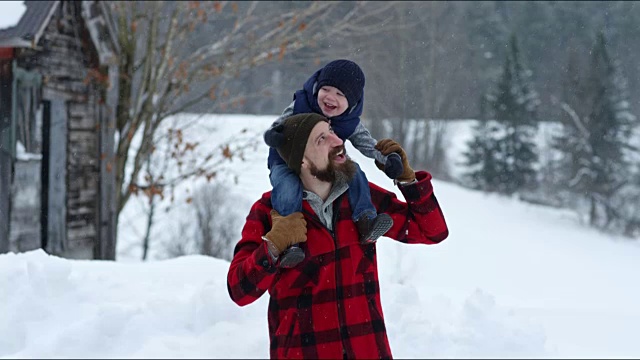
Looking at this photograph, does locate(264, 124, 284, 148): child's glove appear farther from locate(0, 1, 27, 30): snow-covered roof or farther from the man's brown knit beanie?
locate(0, 1, 27, 30): snow-covered roof

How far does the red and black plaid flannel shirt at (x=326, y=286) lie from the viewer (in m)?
1.60

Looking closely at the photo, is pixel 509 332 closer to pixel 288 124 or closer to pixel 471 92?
pixel 288 124

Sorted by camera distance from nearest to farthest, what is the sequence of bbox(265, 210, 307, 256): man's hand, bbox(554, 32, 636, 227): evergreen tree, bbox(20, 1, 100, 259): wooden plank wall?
bbox(265, 210, 307, 256): man's hand → bbox(20, 1, 100, 259): wooden plank wall → bbox(554, 32, 636, 227): evergreen tree

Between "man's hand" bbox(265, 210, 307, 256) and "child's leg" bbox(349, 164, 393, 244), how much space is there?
193mm

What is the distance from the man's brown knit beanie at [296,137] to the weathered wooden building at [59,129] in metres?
4.55

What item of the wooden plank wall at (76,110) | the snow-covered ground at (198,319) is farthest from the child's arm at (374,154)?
the wooden plank wall at (76,110)

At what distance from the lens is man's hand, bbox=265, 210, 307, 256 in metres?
1.46

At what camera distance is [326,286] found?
1.62 m

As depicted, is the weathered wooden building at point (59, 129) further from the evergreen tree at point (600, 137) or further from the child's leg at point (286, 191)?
the evergreen tree at point (600, 137)

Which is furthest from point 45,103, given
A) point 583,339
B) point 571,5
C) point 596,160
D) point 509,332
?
point 571,5

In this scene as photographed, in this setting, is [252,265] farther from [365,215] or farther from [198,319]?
[198,319]

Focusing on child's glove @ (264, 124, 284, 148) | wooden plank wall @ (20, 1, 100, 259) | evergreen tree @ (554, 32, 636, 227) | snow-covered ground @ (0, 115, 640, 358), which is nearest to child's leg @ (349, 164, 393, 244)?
child's glove @ (264, 124, 284, 148)

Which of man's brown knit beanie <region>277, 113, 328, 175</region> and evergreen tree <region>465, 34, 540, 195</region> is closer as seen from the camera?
man's brown knit beanie <region>277, 113, 328, 175</region>

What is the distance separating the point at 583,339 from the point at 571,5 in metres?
18.7
